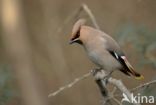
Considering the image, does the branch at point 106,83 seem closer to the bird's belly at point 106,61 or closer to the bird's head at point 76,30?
the bird's belly at point 106,61

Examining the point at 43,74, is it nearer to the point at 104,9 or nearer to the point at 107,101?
the point at 104,9

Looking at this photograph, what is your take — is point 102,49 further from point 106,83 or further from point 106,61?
point 106,83

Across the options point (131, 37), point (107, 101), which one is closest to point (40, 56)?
point (131, 37)

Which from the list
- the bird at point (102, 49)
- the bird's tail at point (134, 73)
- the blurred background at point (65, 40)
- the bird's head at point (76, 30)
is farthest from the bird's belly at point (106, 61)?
the blurred background at point (65, 40)

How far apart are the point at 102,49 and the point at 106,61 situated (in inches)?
2.9

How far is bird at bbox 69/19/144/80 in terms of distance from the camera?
340cm

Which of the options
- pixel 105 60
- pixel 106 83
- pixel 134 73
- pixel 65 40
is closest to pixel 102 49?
pixel 105 60

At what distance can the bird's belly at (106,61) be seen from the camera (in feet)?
11.8

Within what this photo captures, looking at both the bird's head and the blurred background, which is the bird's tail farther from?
the blurred background

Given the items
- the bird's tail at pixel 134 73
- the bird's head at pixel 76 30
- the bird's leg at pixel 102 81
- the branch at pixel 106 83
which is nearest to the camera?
the branch at pixel 106 83

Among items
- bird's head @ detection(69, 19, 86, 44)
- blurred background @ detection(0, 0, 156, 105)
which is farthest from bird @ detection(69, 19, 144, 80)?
blurred background @ detection(0, 0, 156, 105)

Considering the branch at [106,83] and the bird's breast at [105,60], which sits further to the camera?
the bird's breast at [105,60]

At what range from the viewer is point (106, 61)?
366 cm

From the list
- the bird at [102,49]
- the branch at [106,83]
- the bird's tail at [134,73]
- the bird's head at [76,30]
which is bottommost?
the bird's tail at [134,73]
